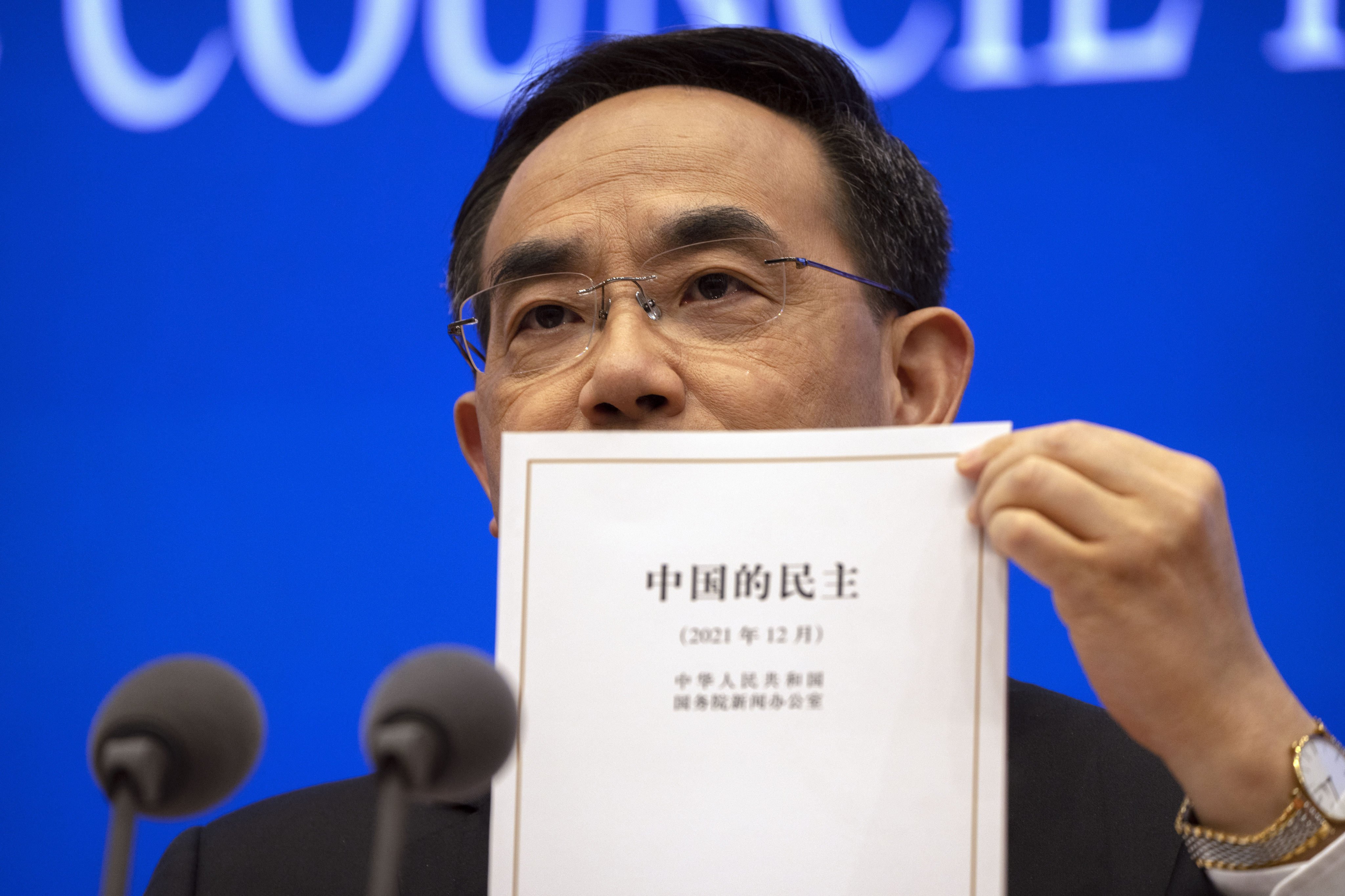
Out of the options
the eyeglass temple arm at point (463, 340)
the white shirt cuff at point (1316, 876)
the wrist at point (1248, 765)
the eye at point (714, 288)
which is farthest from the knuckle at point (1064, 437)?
the eyeglass temple arm at point (463, 340)

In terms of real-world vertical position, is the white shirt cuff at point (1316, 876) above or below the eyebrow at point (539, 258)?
below

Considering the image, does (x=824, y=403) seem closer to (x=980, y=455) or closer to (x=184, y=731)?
(x=980, y=455)

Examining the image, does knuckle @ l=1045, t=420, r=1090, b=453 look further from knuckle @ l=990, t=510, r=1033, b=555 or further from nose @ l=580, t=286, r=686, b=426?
nose @ l=580, t=286, r=686, b=426

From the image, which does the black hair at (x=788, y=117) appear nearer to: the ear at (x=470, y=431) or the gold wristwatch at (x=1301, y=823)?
the ear at (x=470, y=431)

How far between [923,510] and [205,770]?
0.60m

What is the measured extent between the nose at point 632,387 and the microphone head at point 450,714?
65 cm

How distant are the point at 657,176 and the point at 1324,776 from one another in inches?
41.1

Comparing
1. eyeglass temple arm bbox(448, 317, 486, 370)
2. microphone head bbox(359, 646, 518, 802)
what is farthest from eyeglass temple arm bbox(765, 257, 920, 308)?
microphone head bbox(359, 646, 518, 802)

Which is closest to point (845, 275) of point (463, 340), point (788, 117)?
point (788, 117)

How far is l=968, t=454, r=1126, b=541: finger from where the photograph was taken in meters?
0.94

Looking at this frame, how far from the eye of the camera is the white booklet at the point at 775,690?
96 cm

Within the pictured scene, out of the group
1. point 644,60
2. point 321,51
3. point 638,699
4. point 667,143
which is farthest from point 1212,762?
point 321,51

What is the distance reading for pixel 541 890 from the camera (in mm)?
986

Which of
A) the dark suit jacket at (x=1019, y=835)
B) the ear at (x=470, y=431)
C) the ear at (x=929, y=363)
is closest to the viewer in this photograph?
the dark suit jacket at (x=1019, y=835)
